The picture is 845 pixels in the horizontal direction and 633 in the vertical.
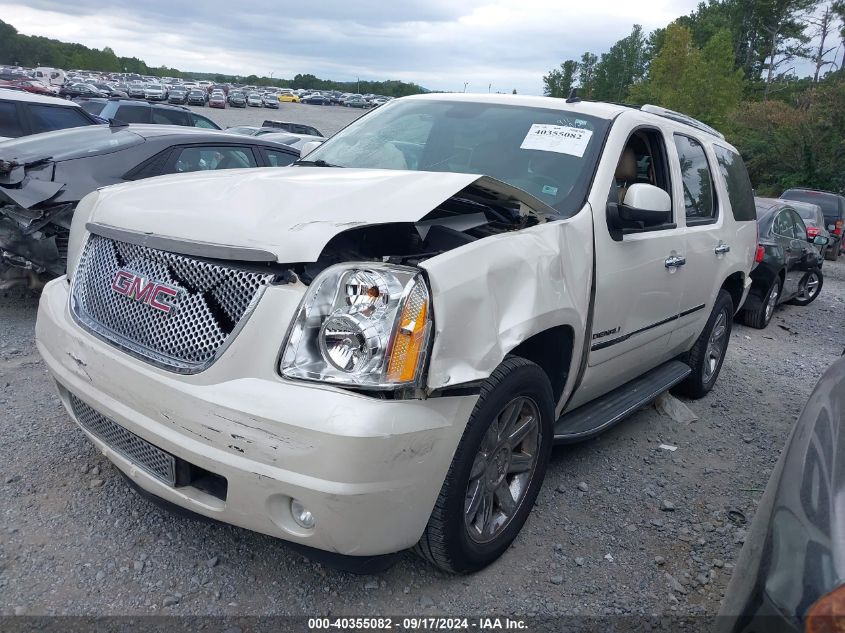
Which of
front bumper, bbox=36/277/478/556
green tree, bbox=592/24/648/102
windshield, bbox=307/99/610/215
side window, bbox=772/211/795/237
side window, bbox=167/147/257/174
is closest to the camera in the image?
front bumper, bbox=36/277/478/556

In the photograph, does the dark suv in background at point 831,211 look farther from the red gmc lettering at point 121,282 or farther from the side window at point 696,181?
the red gmc lettering at point 121,282

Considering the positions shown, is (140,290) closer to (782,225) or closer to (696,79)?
(782,225)

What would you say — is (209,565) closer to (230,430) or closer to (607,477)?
(230,430)

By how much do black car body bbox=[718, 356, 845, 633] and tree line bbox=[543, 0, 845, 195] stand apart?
23.7 metres

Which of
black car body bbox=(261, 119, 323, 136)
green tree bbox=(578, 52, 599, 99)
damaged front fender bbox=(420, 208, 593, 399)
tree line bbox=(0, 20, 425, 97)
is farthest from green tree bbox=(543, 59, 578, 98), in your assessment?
damaged front fender bbox=(420, 208, 593, 399)

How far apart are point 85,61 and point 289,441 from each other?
5009 inches

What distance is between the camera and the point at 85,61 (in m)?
110

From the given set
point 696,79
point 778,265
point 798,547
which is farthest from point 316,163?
point 696,79

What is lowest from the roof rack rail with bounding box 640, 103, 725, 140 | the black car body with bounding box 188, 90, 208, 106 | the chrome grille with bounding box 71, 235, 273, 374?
the chrome grille with bounding box 71, 235, 273, 374

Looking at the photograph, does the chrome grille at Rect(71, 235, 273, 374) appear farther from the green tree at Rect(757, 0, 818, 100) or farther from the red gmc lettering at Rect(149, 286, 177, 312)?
the green tree at Rect(757, 0, 818, 100)

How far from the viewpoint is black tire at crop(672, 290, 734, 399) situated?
492 cm

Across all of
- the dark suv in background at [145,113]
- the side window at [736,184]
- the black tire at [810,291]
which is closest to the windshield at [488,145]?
the side window at [736,184]

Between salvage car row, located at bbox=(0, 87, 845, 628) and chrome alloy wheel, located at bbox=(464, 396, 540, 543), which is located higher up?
salvage car row, located at bbox=(0, 87, 845, 628)

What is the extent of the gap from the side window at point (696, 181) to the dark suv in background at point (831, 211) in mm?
15064
